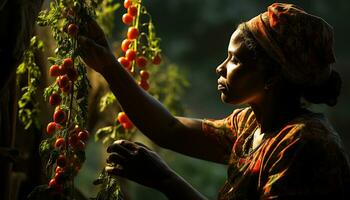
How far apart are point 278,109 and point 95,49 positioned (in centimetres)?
39

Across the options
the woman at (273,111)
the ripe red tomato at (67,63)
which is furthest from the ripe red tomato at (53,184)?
the ripe red tomato at (67,63)

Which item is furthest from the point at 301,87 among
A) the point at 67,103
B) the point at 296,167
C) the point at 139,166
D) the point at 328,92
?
the point at 67,103

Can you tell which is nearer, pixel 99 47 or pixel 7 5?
pixel 7 5

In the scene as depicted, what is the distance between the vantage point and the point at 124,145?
1.06m

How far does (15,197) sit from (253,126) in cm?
57

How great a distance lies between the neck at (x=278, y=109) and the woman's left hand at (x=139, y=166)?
0.24m

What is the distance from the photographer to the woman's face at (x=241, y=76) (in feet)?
3.65

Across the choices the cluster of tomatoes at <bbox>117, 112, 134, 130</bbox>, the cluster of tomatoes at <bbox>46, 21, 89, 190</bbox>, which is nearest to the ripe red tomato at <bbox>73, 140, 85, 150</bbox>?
the cluster of tomatoes at <bbox>46, 21, 89, 190</bbox>

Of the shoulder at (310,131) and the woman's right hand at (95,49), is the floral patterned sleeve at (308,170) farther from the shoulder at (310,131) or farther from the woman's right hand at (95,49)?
the woman's right hand at (95,49)

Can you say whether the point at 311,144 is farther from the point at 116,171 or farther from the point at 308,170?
the point at 116,171

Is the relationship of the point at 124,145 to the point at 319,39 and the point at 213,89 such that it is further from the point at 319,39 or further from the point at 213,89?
the point at 213,89

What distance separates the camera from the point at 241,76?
112 centimetres

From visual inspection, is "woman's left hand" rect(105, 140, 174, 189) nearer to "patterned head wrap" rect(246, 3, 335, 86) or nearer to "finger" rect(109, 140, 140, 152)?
"finger" rect(109, 140, 140, 152)

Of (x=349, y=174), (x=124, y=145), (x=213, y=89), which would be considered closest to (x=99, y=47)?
(x=124, y=145)
